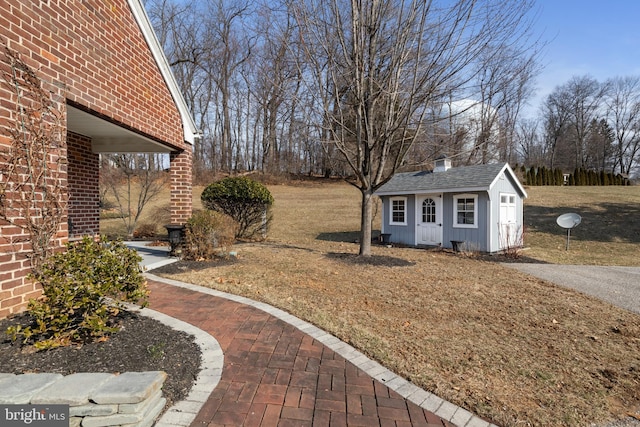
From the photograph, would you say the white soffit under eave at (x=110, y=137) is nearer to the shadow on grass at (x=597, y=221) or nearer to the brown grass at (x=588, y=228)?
the brown grass at (x=588, y=228)

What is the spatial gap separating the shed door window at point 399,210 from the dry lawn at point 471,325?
12.3 feet

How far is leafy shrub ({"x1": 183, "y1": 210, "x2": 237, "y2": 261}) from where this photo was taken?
721cm

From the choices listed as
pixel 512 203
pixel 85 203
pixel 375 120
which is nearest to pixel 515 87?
pixel 375 120

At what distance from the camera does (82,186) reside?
722 cm

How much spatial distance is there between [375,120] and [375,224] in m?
10.7

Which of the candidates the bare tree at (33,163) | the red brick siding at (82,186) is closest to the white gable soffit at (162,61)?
the red brick siding at (82,186)

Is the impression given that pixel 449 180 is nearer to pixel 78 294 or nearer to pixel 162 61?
pixel 162 61

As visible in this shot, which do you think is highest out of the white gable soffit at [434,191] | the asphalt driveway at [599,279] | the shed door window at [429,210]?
the white gable soffit at [434,191]

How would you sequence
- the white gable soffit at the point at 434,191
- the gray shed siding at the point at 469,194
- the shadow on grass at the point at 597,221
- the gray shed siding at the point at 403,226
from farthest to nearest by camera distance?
the shadow on grass at the point at 597,221, the gray shed siding at the point at 403,226, the gray shed siding at the point at 469,194, the white gable soffit at the point at 434,191

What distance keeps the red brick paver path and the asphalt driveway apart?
16.5ft

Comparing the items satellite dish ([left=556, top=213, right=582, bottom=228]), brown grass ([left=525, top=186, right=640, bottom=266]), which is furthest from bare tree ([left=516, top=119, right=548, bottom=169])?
satellite dish ([left=556, top=213, right=582, bottom=228])

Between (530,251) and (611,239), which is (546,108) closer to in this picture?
(611,239)

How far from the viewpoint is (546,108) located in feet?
136

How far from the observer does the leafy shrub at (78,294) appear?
9.02ft
